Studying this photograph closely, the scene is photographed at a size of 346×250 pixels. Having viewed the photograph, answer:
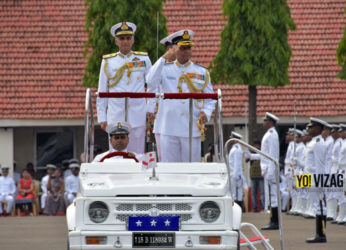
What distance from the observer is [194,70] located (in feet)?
42.9

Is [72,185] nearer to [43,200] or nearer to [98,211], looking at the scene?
[43,200]

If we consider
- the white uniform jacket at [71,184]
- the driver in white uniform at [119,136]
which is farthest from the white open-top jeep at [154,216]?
the white uniform jacket at [71,184]

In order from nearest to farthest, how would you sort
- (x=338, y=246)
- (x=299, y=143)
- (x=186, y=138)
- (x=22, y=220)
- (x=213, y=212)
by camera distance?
1. (x=213, y=212)
2. (x=186, y=138)
3. (x=338, y=246)
4. (x=22, y=220)
5. (x=299, y=143)

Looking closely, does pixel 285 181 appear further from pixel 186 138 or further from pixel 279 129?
Result: pixel 186 138

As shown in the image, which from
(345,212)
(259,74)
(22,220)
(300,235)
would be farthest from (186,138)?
(259,74)

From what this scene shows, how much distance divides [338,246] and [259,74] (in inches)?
521

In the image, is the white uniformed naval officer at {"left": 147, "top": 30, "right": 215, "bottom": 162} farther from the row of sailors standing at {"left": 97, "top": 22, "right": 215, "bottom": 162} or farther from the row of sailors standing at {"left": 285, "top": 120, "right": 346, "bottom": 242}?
the row of sailors standing at {"left": 285, "top": 120, "right": 346, "bottom": 242}

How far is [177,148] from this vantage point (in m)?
13.0

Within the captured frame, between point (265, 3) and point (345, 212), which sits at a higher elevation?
point (265, 3)

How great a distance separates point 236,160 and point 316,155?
6915 millimetres

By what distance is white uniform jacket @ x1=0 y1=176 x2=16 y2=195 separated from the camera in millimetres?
30031

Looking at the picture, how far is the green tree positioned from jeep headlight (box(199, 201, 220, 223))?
18.3m

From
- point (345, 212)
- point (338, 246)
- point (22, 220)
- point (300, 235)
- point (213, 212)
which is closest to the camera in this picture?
point (213, 212)

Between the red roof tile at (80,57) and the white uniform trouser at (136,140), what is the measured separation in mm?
19818
